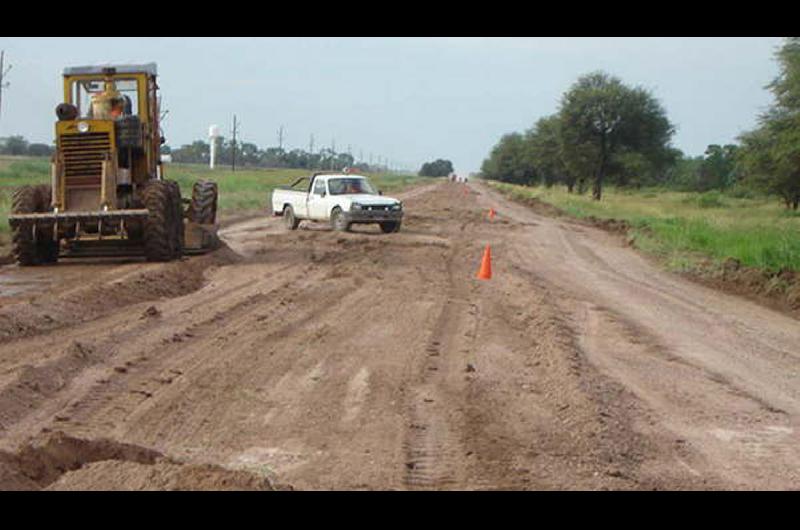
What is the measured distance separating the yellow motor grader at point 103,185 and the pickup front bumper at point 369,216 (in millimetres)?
7551

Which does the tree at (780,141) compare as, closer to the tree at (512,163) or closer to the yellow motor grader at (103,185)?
the yellow motor grader at (103,185)

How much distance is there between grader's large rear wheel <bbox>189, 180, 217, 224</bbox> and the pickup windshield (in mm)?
6805

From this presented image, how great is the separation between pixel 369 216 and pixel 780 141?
1764cm

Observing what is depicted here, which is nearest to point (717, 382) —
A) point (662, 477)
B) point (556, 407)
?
point (556, 407)

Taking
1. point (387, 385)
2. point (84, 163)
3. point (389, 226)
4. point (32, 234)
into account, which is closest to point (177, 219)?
point (84, 163)

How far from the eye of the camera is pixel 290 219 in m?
27.6

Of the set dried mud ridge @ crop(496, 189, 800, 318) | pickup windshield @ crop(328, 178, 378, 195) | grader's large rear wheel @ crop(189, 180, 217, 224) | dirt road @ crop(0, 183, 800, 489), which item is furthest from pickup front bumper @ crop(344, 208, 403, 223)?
dirt road @ crop(0, 183, 800, 489)

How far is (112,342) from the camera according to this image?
9.24 m

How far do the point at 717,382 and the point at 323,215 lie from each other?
1873 centimetres

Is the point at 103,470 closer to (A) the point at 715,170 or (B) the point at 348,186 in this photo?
(B) the point at 348,186

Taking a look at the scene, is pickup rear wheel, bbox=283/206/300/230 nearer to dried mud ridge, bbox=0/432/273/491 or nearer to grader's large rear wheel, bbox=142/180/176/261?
grader's large rear wheel, bbox=142/180/176/261

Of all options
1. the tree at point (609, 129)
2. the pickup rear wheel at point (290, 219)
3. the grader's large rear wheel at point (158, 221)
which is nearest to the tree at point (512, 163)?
the tree at point (609, 129)
